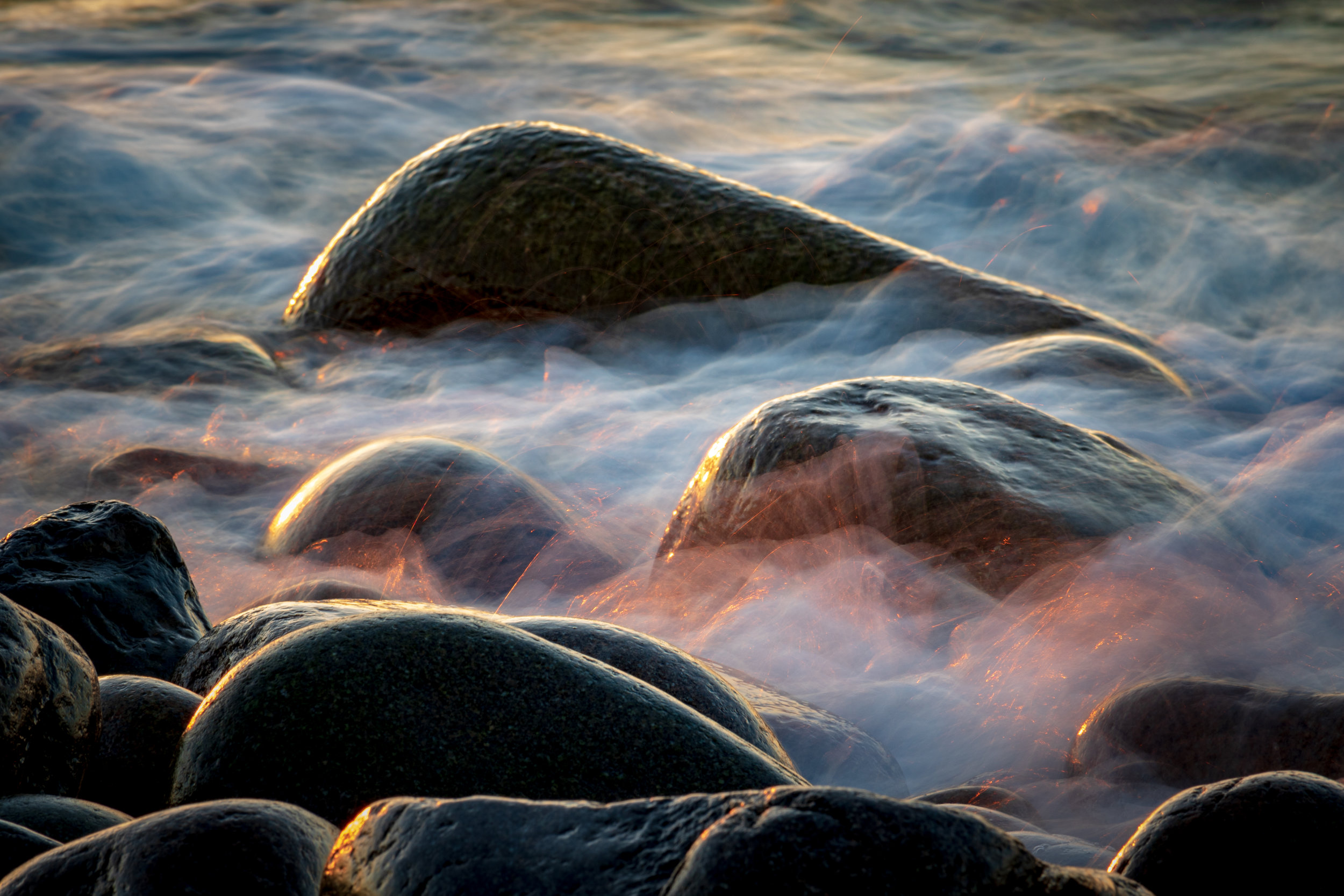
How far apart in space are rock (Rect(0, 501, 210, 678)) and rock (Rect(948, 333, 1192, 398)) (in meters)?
3.67

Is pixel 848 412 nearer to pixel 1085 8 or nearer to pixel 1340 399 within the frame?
pixel 1340 399

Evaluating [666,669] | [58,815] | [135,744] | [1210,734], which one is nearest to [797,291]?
[1210,734]

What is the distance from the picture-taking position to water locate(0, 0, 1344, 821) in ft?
11.6

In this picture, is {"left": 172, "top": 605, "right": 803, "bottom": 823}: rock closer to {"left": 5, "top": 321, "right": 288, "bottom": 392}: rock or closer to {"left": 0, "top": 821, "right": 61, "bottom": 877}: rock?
{"left": 0, "top": 821, "right": 61, "bottom": 877}: rock

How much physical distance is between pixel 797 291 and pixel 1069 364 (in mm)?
1569

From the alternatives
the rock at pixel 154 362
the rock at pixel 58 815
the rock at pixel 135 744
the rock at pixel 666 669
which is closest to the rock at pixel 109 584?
the rock at pixel 135 744

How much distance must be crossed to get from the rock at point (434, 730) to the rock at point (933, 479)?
153 cm

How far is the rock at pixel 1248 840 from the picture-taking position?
1827 millimetres

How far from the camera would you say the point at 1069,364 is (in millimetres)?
5469

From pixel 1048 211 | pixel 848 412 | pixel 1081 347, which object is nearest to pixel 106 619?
pixel 848 412

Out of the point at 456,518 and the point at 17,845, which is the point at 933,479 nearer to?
the point at 456,518

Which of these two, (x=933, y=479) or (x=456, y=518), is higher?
(x=933, y=479)

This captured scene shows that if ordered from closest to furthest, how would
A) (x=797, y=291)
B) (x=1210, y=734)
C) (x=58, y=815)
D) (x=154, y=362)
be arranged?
1. (x=58, y=815)
2. (x=1210, y=734)
3. (x=797, y=291)
4. (x=154, y=362)

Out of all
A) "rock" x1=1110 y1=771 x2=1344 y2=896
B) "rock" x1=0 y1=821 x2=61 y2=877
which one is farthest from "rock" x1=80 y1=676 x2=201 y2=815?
"rock" x1=1110 y1=771 x2=1344 y2=896
